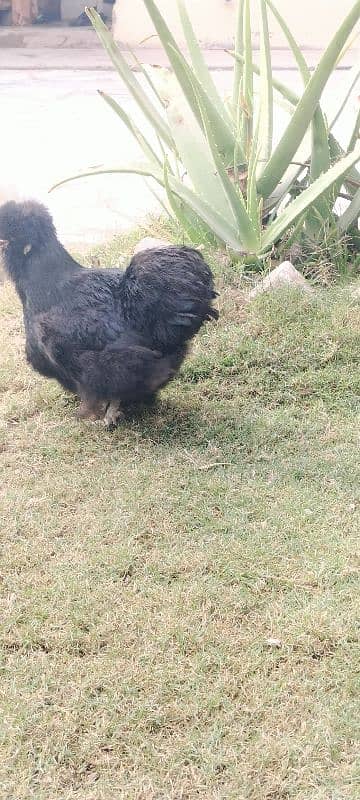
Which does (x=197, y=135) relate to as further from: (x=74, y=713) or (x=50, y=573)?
(x=74, y=713)

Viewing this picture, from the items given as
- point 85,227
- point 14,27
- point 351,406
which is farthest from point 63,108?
point 351,406

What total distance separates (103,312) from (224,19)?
14852 millimetres

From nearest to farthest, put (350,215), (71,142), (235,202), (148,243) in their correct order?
(235,202), (350,215), (148,243), (71,142)

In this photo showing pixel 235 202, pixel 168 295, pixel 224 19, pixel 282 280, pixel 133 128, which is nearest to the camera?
pixel 168 295

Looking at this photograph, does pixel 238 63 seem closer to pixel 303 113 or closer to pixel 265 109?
pixel 265 109

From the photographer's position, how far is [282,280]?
16.7 feet

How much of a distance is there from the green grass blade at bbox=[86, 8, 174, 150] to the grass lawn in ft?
5.60

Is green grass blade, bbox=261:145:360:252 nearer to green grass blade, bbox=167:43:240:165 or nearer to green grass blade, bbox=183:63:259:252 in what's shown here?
green grass blade, bbox=183:63:259:252

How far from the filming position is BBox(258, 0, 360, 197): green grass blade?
4543mm

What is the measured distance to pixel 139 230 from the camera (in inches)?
247

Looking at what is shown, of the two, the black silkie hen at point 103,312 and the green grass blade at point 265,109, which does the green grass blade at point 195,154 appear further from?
the black silkie hen at point 103,312

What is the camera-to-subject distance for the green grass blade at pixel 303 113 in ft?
14.9

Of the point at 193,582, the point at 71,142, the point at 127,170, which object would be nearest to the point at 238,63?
the point at 127,170

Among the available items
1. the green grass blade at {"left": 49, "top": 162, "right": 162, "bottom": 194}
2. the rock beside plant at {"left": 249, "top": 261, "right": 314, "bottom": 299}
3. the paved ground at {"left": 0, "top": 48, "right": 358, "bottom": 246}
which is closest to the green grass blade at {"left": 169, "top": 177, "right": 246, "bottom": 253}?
the green grass blade at {"left": 49, "top": 162, "right": 162, "bottom": 194}
